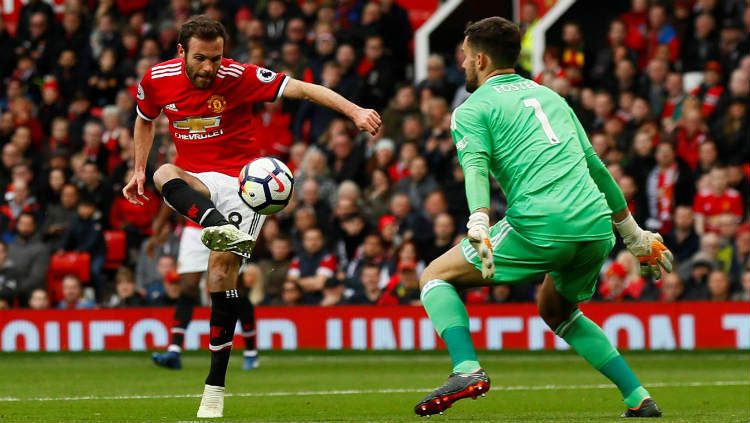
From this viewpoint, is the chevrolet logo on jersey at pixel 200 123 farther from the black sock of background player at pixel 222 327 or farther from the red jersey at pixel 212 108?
the black sock of background player at pixel 222 327

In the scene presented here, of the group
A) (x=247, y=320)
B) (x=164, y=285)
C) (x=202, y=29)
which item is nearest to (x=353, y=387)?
(x=247, y=320)

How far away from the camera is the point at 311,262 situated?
1691cm

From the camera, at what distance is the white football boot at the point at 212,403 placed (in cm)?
850

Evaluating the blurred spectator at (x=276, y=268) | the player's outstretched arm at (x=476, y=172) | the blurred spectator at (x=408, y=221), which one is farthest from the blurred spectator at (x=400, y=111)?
the player's outstretched arm at (x=476, y=172)

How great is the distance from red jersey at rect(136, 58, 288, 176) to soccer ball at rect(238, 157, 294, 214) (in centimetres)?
51

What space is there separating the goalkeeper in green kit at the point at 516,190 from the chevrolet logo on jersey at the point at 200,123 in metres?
2.26

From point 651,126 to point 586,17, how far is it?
4336mm

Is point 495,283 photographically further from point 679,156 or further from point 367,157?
point 367,157

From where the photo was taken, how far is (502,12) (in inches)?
850

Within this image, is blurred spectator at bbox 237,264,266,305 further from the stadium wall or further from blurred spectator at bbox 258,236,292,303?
the stadium wall

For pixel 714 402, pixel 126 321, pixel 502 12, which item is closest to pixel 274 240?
pixel 126 321

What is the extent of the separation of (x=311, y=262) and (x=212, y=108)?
7673 mm

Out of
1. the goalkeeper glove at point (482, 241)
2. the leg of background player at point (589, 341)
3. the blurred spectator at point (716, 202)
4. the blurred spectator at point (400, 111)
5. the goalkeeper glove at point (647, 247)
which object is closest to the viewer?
the goalkeeper glove at point (482, 241)

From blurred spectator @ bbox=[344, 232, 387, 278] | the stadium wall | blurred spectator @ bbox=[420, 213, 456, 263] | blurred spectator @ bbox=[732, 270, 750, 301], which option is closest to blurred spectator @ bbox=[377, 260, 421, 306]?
the stadium wall
